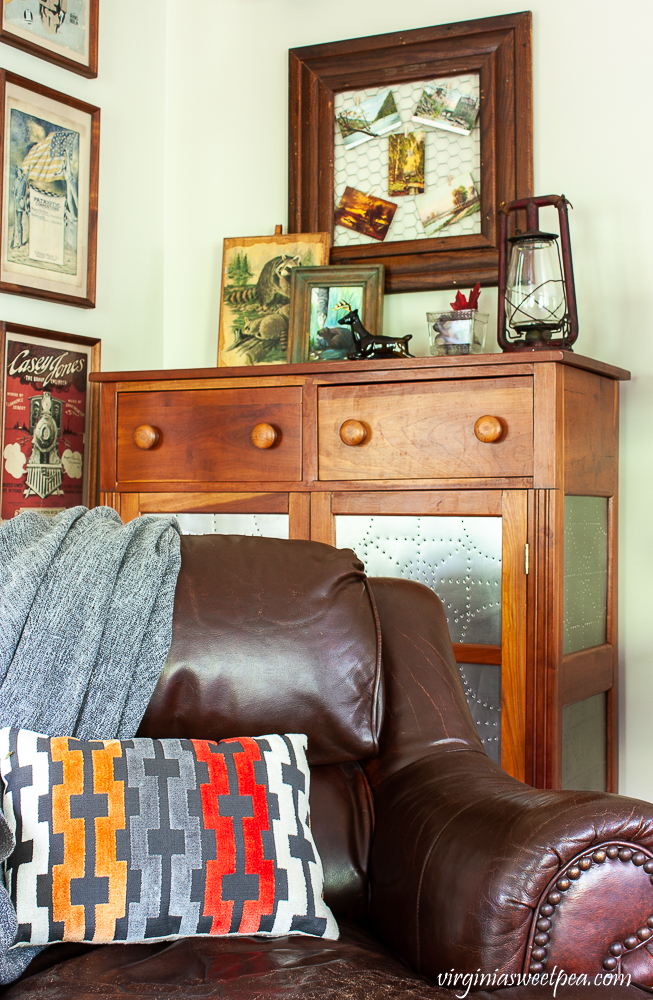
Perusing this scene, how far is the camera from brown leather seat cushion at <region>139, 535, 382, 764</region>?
4.09 feet

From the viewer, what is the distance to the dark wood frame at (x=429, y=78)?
2443 millimetres

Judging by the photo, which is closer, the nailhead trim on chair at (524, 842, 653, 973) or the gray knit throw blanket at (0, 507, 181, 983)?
the nailhead trim on chair at (524, 842, 653, 973)

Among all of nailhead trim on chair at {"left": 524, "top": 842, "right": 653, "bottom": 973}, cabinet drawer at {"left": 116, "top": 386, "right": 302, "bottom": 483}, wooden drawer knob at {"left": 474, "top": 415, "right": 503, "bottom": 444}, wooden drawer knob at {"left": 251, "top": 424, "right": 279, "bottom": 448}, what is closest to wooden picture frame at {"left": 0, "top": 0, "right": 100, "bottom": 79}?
cabinet drawer at {"left": 116, "top": 386, "right": 302, "bottom": 483}

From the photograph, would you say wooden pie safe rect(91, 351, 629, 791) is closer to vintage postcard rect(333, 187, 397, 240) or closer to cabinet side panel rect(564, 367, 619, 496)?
cabinet side panel rect(564, 367, 619, 496)

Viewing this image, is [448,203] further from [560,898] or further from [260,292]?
[560,898]

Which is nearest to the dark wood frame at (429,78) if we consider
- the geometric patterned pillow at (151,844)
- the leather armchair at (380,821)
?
the leather armchair at (380,821)

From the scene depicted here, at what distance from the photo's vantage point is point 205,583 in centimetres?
133

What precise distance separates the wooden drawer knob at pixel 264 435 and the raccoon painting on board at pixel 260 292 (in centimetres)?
55

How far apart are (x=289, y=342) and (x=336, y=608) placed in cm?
141

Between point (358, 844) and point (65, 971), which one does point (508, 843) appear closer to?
point (358, 844)

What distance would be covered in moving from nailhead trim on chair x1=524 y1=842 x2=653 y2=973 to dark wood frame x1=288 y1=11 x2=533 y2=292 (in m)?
1.82

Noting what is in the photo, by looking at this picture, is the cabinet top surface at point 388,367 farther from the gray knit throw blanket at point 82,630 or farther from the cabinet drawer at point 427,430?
the gray knit throw blanket at point 82,630

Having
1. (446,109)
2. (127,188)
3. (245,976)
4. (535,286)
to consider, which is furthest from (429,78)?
(245,976)

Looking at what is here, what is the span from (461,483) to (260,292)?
3.43 ft
